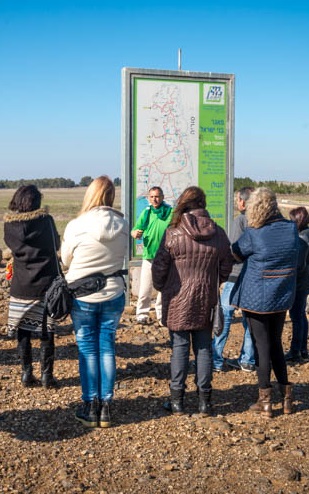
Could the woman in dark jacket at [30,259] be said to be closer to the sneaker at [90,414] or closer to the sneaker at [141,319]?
the sneaker at [90,414]

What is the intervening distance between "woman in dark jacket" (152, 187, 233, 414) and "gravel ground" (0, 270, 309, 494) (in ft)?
1.69

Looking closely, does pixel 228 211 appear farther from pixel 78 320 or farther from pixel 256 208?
pixel 78 320

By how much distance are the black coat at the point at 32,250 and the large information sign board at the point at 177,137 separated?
3272 millimetres

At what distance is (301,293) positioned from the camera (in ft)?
22.5

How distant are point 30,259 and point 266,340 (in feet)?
7.24

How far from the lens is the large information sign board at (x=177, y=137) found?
348 inches

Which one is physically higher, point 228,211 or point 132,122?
point 132,122

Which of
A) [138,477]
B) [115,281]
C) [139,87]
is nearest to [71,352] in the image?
[115,281]

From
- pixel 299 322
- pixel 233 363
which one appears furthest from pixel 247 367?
pixel 299 322

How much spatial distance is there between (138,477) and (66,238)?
1852 millimetres

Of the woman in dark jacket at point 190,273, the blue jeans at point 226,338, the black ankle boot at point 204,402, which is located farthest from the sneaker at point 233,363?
the woman in dark jacket at point 190,273

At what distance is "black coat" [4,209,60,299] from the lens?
562 centimetres

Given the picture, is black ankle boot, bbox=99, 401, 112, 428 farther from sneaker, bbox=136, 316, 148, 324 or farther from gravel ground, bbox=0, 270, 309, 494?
sneaker, bbox=136, 316, 148, 324

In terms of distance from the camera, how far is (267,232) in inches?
203
